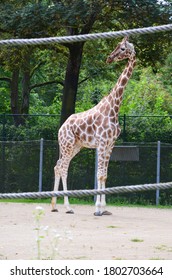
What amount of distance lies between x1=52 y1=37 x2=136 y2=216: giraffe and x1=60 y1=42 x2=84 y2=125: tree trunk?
384cm

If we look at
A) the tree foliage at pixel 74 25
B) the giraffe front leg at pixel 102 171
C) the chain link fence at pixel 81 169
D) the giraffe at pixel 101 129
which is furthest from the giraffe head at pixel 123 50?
the chain link fence at pixel 81 169

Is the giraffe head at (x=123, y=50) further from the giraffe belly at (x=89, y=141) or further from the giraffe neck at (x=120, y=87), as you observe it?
the giraffe belly at (x=89, y=141)

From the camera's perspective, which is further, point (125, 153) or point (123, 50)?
point (125, 153)

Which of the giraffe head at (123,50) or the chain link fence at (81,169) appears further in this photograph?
the chain link fence at (81,169)

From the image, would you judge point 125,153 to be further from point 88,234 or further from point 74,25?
point 88,234

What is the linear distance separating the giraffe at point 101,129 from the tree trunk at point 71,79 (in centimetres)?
384

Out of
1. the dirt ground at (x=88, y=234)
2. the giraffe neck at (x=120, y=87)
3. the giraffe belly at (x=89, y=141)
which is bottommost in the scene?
the dirt ground at (x=88, y=234)

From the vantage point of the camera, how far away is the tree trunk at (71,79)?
17.9m

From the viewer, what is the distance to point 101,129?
13.7 m

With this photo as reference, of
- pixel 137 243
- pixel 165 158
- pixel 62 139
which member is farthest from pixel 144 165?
pixel 137 243

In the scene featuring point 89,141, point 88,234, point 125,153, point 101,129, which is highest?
point 101,129

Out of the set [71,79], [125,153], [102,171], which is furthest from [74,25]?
[102,171]

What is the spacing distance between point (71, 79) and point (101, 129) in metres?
4.81

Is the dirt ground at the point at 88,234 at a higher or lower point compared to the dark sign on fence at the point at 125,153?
lower
